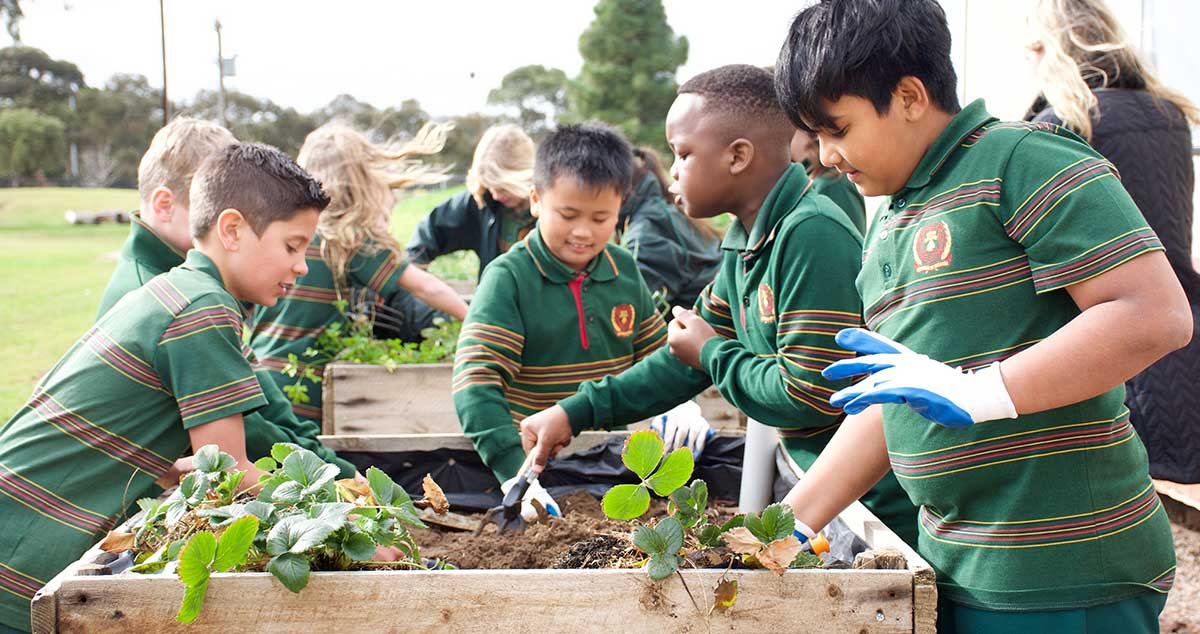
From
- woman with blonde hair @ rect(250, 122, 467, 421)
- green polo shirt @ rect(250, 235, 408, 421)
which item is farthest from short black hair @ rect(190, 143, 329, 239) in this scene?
green polo shirt @ rect(250, 235, 408, 421)

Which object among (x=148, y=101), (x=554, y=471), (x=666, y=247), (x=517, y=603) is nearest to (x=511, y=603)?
(x=517, y=603)

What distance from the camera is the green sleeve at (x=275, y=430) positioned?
7.31ft

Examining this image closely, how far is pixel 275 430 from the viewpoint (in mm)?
2266

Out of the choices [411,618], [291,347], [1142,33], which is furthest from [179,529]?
[1142,33]

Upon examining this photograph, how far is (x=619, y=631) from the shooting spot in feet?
4.42

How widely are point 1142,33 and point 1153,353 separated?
188 inches

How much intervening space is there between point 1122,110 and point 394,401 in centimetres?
277

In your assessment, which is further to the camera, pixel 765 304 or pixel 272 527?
pixel 765 304

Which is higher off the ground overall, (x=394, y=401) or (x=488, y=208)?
(x=488, y=208)

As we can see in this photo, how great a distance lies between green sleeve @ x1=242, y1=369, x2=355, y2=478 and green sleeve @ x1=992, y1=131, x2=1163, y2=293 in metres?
1.60

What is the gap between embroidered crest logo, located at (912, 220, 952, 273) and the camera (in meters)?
1.38

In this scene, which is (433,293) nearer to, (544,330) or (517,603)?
(544,330)

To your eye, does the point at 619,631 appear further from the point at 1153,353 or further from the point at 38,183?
the point at 38,183

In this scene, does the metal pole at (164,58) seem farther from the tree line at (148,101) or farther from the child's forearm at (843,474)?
the tree line at (148,101)
